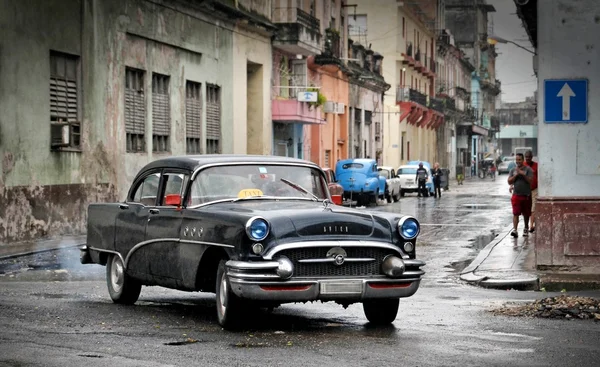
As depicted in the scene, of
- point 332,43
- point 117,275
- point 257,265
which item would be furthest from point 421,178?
point 257,265

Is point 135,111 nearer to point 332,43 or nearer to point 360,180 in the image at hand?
point 360,180

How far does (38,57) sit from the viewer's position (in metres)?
24.8

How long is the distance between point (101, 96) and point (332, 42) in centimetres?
2450

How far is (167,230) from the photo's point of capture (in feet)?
37.4

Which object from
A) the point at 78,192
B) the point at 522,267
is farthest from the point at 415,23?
the point at 522,267

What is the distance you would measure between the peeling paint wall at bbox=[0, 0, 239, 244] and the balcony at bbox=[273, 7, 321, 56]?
8.17m

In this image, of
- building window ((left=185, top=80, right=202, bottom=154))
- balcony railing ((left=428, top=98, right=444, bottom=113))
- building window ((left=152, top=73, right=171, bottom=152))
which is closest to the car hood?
building window ((left=152, top=73, right=171, bottom=152))

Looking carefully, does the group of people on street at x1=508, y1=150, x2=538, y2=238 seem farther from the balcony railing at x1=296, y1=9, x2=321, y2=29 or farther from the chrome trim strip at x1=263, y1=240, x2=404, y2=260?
the balcony railing at x1=296, y1=9, x2=321, y2=29

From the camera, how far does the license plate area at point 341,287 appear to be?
→ 10023 mm

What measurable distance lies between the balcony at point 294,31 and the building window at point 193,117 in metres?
8.08

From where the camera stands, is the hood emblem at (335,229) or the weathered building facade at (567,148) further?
the weathered building facade at (567,148)

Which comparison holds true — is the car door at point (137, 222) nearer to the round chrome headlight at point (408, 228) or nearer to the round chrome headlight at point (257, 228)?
the round chrome headlight at point (257, 228)

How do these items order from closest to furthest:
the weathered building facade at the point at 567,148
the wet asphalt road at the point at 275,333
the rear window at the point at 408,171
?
the wet asphalt road at the point at 275,333
the weathered building facade at the point at 567,148
the rear window at the point at 408,171

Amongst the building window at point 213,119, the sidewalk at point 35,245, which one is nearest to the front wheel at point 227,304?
the sidewalk at point 35,245
